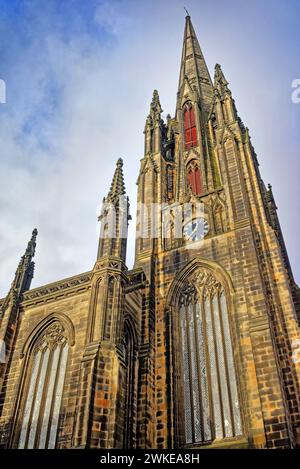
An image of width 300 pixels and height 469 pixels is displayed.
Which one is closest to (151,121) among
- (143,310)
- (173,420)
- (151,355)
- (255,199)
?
(255,199)

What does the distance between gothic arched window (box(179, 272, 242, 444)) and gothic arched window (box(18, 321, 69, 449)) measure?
4137 mm

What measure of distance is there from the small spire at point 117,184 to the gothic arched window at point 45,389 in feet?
16.9

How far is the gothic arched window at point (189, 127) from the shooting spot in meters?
27.4

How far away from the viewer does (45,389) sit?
15492 mm

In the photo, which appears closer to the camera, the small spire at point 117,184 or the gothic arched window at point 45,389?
the gothic arched window at point 45,389

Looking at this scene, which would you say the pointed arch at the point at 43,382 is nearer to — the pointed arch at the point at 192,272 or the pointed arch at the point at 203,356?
the pointed arch at the point at 203,356

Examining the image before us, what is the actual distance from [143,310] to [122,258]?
2856mm

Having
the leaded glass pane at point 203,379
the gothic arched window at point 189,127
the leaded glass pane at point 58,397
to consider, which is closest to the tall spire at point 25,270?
the leaded glass pane at point 58,397

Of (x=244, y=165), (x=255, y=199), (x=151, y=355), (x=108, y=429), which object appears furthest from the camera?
(x=244, y=165)

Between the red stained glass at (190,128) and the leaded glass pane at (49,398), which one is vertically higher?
the red stained glass at (190,128)

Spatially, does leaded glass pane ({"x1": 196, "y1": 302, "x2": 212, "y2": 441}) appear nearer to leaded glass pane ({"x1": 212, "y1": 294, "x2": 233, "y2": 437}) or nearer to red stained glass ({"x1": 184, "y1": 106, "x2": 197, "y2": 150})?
leaded glass pane ({"x1": 212, "y1": 294, "x2": 233, "y2": 437})

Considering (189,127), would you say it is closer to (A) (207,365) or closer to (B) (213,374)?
(A) (207,365)
